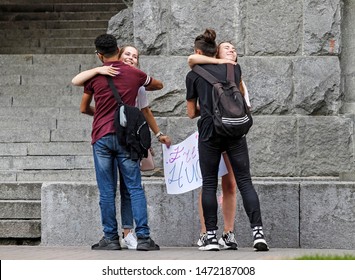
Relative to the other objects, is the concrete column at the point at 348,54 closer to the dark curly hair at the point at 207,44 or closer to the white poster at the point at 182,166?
the white poster at the point at 182,166

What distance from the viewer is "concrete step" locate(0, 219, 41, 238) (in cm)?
1214

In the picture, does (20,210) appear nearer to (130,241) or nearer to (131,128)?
(130,241)

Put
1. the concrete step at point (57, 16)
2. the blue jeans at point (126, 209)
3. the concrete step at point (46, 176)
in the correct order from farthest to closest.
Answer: the concrete step at point (57, 16), the concrete step at point (46, 176), the blue jeans at point (126, 209)

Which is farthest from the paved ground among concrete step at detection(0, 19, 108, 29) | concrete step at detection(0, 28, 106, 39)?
concrete step at detection(0, 19, 108, 29)

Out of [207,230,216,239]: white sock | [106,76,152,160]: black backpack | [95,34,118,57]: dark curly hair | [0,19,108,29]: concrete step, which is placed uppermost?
[0,19,108,29]: concrete step

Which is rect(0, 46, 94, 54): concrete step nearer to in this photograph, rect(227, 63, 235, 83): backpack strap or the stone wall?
the stone wall

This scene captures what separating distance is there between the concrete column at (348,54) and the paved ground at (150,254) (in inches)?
74.6

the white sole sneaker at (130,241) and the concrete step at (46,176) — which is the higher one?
the concrete step at (46,176)

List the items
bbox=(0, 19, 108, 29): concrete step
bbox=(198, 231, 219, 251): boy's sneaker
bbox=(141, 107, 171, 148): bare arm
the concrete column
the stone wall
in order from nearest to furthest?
bbox=(198, 231, 219, 251): boy's sneaker → bbox=(141, 107, 171, 148): bare arm → the stone wall → the concrete column → bbox=(0, 19, 108, 29): concrete step

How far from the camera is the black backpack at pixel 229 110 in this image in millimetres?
10391

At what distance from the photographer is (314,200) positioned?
1148 cm

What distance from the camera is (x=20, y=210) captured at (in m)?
12.3

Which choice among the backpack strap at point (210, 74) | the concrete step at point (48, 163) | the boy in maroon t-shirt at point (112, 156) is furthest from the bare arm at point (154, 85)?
the concrete step at point (48, 163)

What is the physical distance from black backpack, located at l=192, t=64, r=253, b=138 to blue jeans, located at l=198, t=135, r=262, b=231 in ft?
0.54
